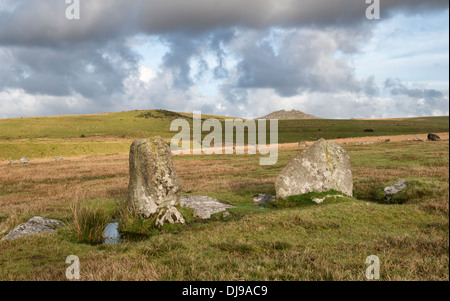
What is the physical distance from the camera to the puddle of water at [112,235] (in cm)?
1286

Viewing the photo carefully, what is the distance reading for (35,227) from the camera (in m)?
14.2

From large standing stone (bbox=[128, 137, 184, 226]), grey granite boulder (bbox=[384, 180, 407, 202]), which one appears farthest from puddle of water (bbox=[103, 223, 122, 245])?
grey granite boulder (bbox=[384, 180, 407, 202])

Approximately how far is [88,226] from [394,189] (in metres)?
16.6

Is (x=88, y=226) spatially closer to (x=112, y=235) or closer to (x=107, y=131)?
(x=112, y=235)

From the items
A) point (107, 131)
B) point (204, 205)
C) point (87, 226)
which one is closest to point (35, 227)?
point (87, 226)

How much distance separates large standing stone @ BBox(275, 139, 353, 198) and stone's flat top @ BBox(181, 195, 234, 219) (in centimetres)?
351

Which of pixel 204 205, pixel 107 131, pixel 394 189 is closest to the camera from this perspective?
pixel 204 205

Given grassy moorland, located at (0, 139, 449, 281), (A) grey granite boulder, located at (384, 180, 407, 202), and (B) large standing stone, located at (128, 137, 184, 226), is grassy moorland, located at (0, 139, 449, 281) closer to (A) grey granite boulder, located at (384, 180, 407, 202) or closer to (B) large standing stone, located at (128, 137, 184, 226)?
(A) grey granite boulder, located at (384, 180, 407, 202)

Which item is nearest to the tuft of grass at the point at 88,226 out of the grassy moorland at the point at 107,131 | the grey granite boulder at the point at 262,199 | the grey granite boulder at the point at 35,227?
the grey granite boulder at the point at 35,227

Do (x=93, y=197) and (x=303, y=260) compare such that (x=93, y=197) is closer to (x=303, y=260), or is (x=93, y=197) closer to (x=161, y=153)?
(x=161, y=153)

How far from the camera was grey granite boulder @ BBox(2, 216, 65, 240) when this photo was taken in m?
13.4
